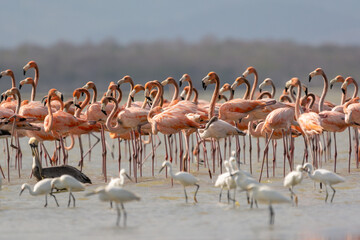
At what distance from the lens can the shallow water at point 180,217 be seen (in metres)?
7.37

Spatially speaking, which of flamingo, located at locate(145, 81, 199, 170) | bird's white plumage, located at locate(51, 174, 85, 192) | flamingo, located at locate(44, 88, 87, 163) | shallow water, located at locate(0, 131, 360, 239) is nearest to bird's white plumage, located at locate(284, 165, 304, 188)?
shallow water, located at locate(0, 131, 360, 239)

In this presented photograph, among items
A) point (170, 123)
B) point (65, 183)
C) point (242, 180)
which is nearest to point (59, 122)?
point (170, 123)

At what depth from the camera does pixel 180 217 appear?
827cm

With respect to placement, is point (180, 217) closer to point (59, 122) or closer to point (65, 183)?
point (65, 183)

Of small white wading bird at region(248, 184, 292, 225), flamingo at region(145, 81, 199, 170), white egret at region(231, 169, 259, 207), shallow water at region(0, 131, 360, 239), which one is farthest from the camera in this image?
flamingo at region(145, 81, 199, 170)

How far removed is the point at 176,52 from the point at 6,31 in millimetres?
123753

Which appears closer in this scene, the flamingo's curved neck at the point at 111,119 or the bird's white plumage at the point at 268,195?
the bird's white plumage at the point at 268,195

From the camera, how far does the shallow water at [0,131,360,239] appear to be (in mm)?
7367

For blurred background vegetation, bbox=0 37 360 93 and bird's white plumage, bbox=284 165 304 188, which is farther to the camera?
blurred background vegetation, bbox=0 37 360 93

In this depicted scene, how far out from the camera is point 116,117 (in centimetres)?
1257

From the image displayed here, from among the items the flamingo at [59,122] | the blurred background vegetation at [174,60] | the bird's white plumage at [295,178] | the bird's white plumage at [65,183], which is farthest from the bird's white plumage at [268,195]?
the blurred background vegetation at [174,60]

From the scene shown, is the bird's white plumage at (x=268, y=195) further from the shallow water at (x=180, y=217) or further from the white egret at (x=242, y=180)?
the white egret at (x=242, y=180)

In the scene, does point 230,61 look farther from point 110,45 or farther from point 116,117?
point 116,117

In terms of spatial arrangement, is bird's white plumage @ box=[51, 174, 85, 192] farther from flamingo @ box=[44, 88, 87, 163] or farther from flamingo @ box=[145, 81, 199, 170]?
flamingo @ box=[44, 88, 87, 163]
